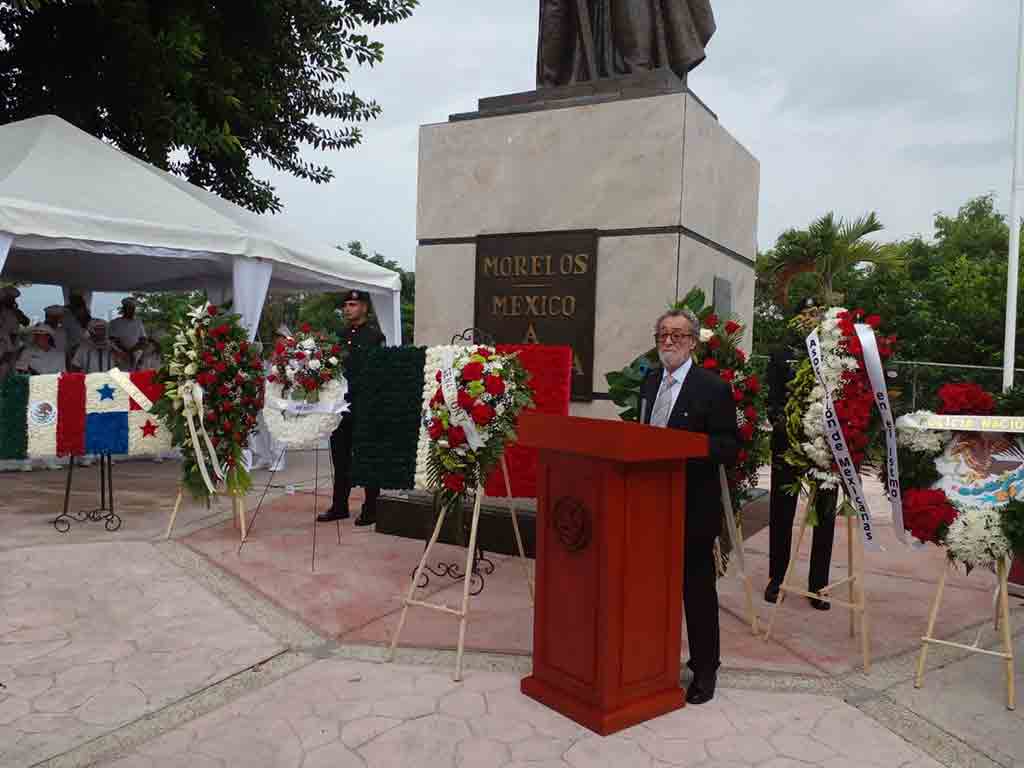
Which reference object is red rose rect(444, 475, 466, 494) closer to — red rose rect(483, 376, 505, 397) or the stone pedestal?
red rose rect(483, 376, 505, 397)

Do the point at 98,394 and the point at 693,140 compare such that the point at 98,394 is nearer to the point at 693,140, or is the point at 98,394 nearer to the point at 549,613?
the point at 549,613

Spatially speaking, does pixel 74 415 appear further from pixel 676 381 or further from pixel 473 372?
pixel 676 381

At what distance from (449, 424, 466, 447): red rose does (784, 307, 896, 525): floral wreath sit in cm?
158

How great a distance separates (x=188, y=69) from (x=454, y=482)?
10.2 m

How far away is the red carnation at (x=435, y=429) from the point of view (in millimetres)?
3621

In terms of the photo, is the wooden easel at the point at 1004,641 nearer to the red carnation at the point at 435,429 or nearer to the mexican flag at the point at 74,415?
the red carnation at the point at 435,429

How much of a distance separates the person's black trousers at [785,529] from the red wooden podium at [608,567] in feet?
5.11

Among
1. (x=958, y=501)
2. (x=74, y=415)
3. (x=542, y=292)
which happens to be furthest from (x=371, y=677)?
(x=74, y=415)

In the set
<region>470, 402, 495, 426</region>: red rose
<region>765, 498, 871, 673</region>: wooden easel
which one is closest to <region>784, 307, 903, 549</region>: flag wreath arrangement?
<region>765, 498, 871, 673</region>: wooden easel

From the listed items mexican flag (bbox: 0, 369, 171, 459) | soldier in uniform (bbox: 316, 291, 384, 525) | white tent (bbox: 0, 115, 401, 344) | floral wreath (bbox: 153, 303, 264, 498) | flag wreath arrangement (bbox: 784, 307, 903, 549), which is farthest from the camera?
white tent (bbox: 0, 115, 401, 344)

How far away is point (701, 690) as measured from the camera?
3141mm

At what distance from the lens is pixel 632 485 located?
2.83 m

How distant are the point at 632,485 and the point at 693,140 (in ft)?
10.3

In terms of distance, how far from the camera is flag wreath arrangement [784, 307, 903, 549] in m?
3.41
